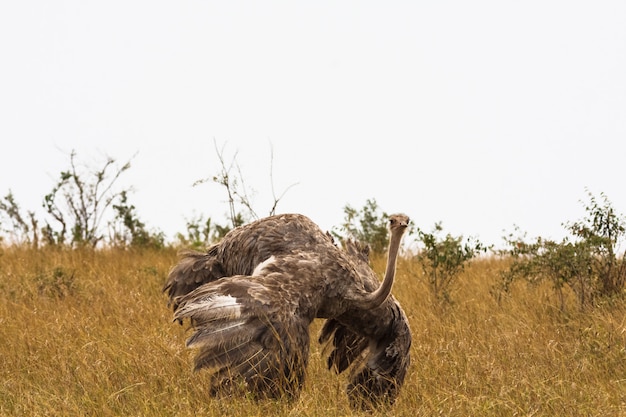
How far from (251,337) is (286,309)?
0.29m

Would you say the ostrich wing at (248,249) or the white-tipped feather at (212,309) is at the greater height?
the ostrich wing at (248,249)

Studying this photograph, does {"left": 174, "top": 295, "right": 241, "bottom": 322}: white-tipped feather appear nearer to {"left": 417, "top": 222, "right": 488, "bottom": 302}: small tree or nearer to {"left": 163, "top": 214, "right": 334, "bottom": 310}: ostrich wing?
{"left": 163, "top": 214, "right": 334, "bottom": 310}: ostrich wing

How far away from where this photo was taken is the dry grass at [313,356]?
233 inches

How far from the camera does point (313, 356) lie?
24.7 ft

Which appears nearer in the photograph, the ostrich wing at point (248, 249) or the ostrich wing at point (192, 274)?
the ostrich wing at point (248, 249)

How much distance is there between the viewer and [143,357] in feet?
23.7

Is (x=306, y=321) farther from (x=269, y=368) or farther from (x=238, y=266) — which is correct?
(x=238, y=266)

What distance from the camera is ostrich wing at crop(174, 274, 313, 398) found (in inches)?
216

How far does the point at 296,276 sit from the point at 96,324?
3.45 metres

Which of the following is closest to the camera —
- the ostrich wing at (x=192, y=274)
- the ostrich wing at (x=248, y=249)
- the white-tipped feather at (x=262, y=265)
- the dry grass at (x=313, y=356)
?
the dry grass at (x=313, y=356)

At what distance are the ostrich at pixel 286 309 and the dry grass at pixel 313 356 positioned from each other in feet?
0.58

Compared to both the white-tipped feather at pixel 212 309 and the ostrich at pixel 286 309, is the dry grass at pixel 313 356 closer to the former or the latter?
the ostrich at pixel 286 309

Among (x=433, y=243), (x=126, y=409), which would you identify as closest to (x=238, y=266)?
(x=126, y=409)

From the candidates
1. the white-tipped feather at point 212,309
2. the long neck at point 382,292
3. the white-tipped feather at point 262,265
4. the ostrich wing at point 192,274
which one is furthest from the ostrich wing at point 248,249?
the white-tipped feather at point 212,309
